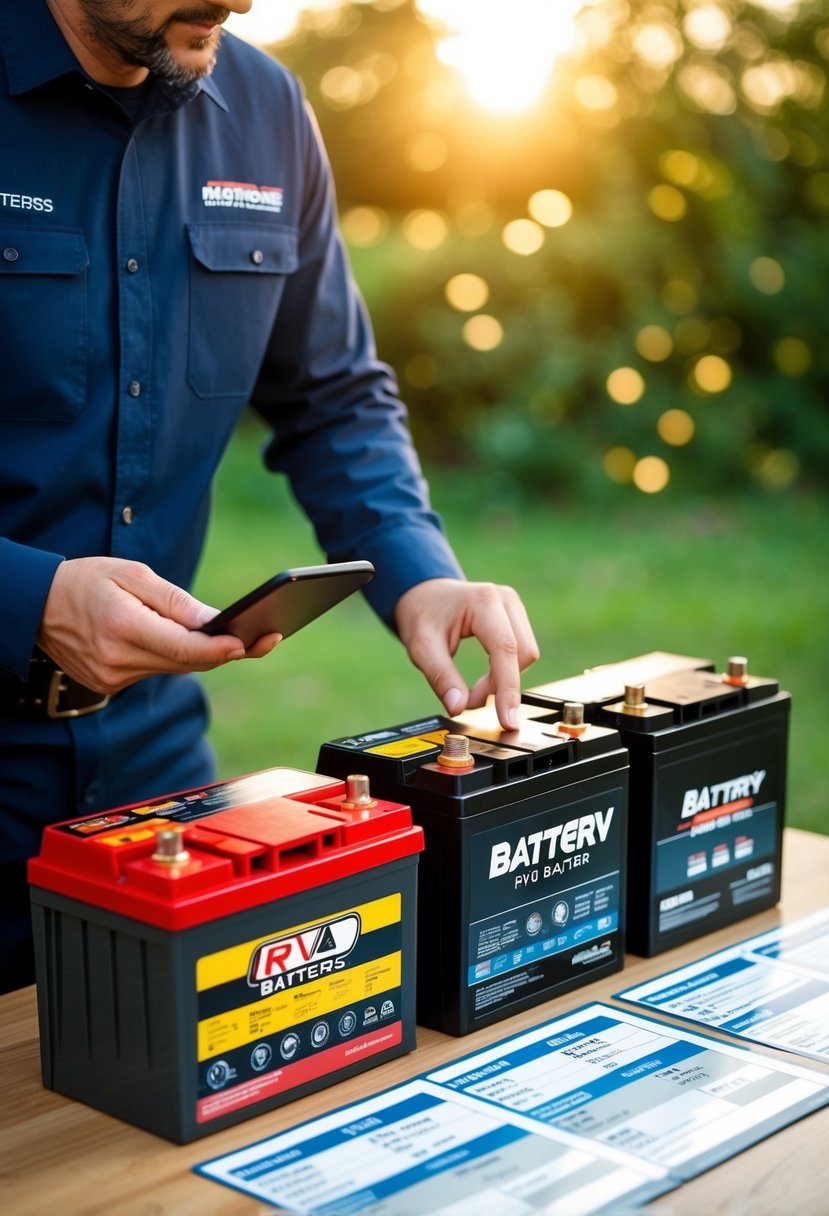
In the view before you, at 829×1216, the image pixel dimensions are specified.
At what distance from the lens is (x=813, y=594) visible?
5.76 metres

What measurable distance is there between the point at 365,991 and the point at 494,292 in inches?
248

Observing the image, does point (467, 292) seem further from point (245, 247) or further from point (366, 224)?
point (245, 247)

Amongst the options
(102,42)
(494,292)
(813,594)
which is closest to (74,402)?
(102,42)

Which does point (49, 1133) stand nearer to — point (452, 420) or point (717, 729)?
point (717, 729)

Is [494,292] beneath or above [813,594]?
above

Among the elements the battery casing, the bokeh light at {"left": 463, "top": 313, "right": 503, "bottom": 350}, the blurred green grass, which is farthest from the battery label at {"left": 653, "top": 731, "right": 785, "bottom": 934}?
the bokeh light at {"left": 463, "top": 313, "right": 503, "bottom": 350}

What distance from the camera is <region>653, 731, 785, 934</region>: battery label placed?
5.29 feet

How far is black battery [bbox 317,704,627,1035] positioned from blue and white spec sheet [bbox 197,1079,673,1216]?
0.58 ft

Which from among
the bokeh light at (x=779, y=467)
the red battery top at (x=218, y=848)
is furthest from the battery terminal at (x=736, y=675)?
the bokeh light at (x=779, y=467)

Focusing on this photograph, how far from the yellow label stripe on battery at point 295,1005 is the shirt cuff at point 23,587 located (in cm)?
47

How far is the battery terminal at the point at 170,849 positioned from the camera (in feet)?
3.81

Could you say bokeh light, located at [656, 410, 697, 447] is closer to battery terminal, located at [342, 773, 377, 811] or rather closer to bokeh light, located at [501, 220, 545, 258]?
bokeh light, located at [501, 220, 545, 258]

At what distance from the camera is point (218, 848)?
3.91 feet

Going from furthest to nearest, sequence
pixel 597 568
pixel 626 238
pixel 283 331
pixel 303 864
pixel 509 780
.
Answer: pixel 626 238, pixel 597 568, pixel 283 331, pixel 509 780, pixel 303 864
